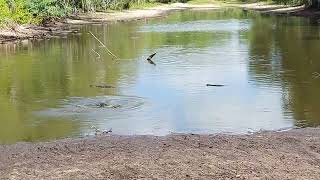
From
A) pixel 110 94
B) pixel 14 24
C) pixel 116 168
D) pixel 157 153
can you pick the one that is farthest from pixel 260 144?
pixel 14 24

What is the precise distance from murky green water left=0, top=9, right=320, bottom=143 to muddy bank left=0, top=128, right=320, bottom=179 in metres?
2.81

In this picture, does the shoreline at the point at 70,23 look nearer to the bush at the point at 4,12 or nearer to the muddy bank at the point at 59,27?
the muddy bank at the point at 59,27

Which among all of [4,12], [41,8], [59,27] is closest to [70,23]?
[41,8]

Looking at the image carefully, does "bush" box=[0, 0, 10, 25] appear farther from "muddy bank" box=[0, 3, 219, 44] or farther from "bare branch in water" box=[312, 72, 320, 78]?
"bare branch in water" box=[312, 72, 320, 78]

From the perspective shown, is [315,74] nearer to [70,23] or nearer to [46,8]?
[46,8]

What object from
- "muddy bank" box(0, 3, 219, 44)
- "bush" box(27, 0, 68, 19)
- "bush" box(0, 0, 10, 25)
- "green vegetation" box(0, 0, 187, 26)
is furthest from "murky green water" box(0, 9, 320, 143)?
"bush" box(27, 0, 68, 19)

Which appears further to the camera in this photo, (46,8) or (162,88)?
(46,8)

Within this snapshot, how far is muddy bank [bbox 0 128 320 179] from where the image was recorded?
909cm

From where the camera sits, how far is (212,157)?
10.1 m

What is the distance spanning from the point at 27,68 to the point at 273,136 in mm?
20928

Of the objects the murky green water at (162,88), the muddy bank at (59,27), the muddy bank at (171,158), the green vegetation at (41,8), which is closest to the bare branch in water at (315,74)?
the murky green water at (162,88)

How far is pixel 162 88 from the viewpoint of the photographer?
74.7ft

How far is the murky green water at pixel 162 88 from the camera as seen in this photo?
53.4 feet

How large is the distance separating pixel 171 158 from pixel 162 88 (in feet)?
41.8
